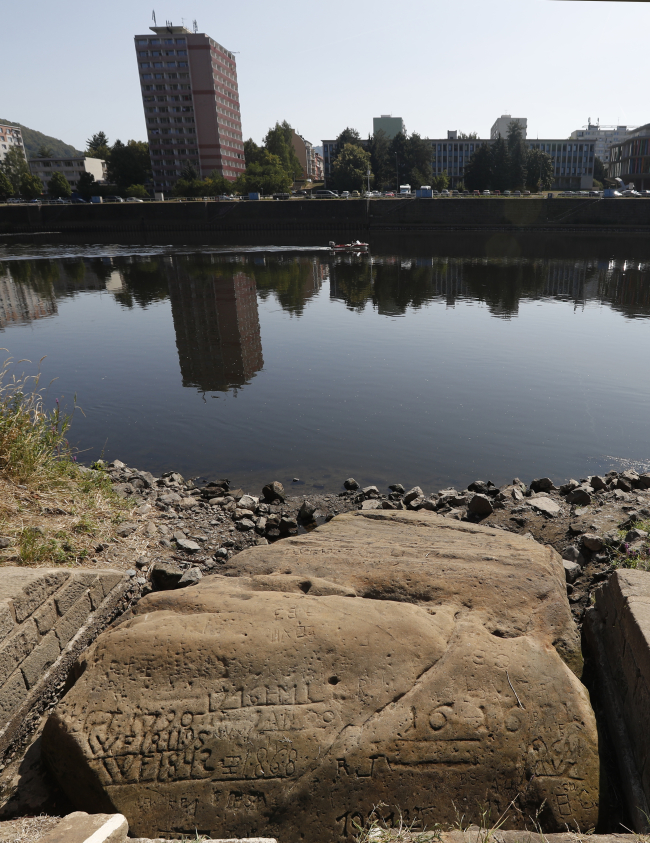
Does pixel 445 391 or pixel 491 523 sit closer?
pixel 491 523

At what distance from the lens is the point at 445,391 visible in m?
14.3

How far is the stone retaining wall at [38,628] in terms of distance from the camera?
3842 mm

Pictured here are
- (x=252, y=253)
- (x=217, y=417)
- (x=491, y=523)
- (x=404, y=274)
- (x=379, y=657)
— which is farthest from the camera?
(x=252, y=253)

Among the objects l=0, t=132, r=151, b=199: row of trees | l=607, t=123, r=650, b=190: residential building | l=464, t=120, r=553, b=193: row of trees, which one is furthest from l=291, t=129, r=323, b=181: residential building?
l=607, t=123, r=650, b=190: residential building

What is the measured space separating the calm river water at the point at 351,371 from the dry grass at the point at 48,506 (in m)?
3.13

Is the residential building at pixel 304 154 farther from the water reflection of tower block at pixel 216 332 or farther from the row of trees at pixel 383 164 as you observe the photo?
the water reflection of tower block at pixel 216 332

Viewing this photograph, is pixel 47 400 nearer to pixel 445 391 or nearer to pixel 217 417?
pixel 217 417

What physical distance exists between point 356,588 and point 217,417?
8.86 m

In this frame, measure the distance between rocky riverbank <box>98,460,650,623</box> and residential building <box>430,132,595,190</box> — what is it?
14557 centimetres

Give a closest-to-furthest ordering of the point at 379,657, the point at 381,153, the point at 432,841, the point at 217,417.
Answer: the point at 432,841, the point at 379,657, the point at 217,417, the point at 381,153

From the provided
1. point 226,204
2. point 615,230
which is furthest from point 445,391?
point 226,204

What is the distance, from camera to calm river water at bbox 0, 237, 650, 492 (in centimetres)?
1073

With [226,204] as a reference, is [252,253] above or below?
below

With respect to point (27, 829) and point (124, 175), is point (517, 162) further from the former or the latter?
point (27, 829)
